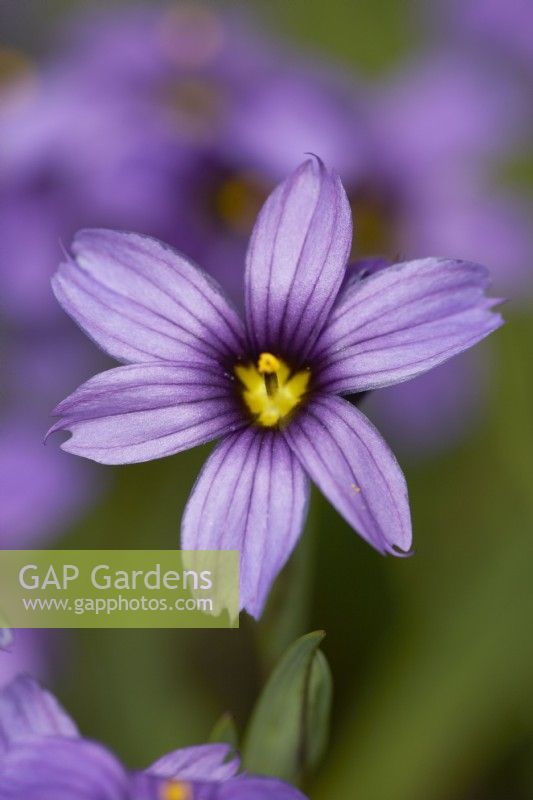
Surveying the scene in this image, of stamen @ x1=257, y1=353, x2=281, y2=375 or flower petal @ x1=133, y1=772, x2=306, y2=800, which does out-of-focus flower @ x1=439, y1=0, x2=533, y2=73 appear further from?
flower petal @ x1=133, y1=772, x2=306, y2=800

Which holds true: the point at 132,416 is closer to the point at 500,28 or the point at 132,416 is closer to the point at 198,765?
the point at 198,765

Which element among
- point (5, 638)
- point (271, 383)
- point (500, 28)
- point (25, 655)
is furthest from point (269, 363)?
point (500, 28)

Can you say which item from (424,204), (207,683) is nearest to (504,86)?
(424,204)

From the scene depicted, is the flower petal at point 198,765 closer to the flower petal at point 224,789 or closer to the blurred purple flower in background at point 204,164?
the flower petal at point 224,789

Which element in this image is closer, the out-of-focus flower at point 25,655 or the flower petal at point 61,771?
the flower petal at point 61,771

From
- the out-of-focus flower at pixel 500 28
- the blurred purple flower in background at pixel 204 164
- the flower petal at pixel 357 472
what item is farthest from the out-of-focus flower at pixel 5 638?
the out-of-focus flower at pixel 500 28

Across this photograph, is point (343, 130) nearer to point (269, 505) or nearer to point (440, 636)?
point (440, 636)

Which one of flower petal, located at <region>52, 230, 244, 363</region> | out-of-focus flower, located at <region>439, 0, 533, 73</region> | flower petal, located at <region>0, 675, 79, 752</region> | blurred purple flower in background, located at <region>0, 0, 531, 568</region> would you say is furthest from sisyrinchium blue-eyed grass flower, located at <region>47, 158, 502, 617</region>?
out-of-focus flower, located at <region>439, 0, 533, 73</region>
